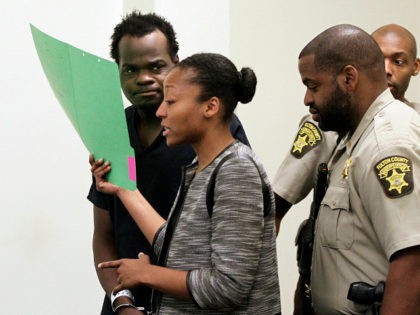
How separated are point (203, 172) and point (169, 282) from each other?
0.21 m

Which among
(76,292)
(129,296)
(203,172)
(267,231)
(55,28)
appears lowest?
(76,292)

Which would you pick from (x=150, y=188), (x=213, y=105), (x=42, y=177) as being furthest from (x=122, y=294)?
(x=42, y=177)

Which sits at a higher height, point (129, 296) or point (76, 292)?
point (129, 296)

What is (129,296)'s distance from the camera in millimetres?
1440

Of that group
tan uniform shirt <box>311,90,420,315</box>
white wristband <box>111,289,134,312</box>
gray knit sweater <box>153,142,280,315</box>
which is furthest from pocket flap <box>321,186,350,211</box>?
white wristband <box>111,289,134,312</box>

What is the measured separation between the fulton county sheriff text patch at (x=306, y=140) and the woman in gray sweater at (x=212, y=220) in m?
0.44

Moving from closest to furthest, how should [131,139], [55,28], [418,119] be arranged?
[418,119] → [131,139] → [55,28]

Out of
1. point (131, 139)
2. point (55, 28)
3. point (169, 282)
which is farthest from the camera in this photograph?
point (55, 28)

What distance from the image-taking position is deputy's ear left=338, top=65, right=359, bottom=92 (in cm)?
144

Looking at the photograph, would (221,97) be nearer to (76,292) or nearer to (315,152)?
(315,152)

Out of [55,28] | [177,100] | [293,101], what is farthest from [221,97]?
[293,101]

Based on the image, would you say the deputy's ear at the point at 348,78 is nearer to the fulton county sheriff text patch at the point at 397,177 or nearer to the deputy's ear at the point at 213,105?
the fulton county sheriff text patch at the point at 397,177

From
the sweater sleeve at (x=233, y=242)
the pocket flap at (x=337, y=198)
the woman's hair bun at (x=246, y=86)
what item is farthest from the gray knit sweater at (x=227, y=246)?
the pocket flap at (x=337, y=198)

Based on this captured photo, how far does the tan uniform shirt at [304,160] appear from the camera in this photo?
68.2 inches
